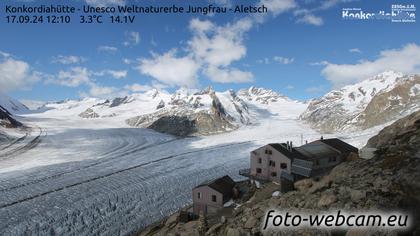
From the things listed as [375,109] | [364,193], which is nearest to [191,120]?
[375,109]

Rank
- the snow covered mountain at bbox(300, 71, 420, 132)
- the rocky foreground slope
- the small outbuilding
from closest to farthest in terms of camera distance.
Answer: the rocky foreground slope < the small outbuilding < the snow covered mountain at bbox(300, 71, 420, 132)

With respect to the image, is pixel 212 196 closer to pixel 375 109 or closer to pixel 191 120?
pixel 191 120

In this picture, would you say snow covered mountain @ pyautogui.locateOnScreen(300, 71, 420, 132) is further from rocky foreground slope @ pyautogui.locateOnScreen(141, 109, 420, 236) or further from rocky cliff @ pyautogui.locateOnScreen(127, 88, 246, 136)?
rocky foreground slope @ pyautogui.locateOnScreen(141, 109, 420, 236)

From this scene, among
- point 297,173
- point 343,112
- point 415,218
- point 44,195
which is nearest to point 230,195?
point 297,173


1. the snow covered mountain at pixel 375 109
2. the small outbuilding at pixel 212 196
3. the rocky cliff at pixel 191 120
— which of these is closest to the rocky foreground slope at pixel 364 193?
the small outbuilding at pixel 212 196

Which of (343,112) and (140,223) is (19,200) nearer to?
(140,223)

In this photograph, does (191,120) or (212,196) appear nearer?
(212,196)

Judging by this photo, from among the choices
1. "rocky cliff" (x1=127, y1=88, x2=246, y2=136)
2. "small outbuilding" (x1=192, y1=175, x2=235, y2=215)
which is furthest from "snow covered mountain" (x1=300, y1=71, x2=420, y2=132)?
"small outbuilding" (x1=192, y1=175, x2=235, y2=215)

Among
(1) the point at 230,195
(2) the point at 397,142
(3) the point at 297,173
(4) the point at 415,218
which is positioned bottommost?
(1) the point at 230,195
